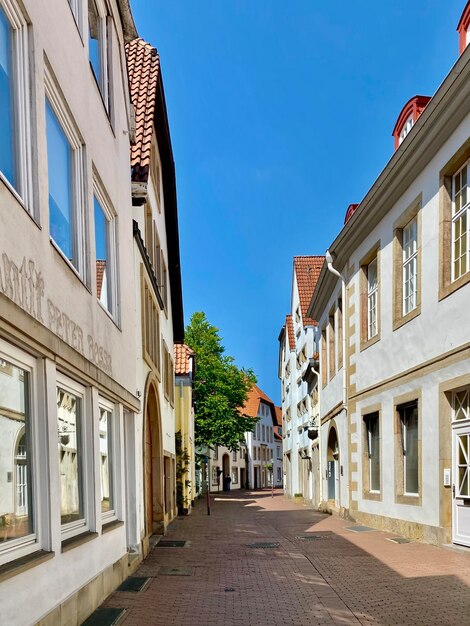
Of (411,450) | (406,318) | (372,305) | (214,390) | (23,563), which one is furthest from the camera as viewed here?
(214,390)

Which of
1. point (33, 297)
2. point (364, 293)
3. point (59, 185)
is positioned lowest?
point (33, 297)

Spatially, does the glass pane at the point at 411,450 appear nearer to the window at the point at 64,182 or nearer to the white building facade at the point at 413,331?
the white building facade at the point at 413,331

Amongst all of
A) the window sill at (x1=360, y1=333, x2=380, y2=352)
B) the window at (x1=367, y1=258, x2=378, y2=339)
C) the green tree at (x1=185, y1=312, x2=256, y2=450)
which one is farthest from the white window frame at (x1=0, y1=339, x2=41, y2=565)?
the green tree at (x1=185, y1=312, x2=256, y2=450)

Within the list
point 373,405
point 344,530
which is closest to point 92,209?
point 373,405

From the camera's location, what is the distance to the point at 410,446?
1321 centimetres

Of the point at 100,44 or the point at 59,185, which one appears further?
the point at 100,44

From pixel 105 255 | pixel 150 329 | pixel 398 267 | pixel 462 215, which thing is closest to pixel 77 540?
pixel 105 255

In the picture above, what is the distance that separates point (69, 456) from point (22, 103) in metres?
3.37

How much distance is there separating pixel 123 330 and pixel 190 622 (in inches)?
172

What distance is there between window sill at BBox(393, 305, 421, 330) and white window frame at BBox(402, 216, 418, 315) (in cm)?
15

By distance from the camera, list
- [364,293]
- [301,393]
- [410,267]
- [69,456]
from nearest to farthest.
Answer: [69,456] < [410,267] < [364,293] < [301,393]

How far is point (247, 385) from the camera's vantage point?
45531mm

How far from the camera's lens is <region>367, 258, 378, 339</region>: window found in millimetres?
15961

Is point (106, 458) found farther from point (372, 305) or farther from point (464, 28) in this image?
point (464, 28)
